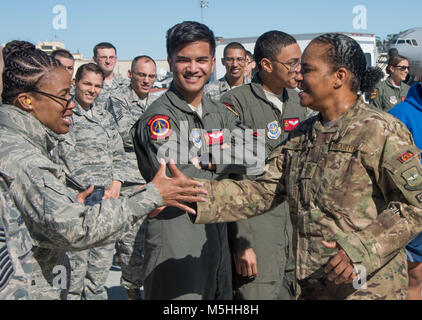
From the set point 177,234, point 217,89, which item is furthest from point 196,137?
point 217,89

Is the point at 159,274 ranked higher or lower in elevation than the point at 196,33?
lower

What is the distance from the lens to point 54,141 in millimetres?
2365

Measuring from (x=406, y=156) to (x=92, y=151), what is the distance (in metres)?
3.27

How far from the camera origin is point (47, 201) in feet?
6.55

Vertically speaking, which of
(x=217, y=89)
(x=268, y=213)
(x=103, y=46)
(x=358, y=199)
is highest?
(x=103, y=46)

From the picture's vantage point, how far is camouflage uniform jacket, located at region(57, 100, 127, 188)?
4.46m

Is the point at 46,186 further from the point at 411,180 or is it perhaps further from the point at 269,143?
the point at 269,143

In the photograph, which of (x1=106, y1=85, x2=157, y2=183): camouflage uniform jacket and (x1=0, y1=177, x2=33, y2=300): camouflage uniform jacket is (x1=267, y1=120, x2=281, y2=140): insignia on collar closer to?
(x1=106, y1=85, x2=157, y2=183): camouflage uniform jacket

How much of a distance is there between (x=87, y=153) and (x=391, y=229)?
3.27 meters

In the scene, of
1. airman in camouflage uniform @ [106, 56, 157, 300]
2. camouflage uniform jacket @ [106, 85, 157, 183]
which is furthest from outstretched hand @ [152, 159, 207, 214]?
camouflage uniform jacket @ [106, 85, 157, 183]

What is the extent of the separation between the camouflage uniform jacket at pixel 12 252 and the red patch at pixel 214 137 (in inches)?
52.1

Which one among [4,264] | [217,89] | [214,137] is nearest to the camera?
[4,264]

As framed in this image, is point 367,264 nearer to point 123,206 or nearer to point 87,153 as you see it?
point 123,206
